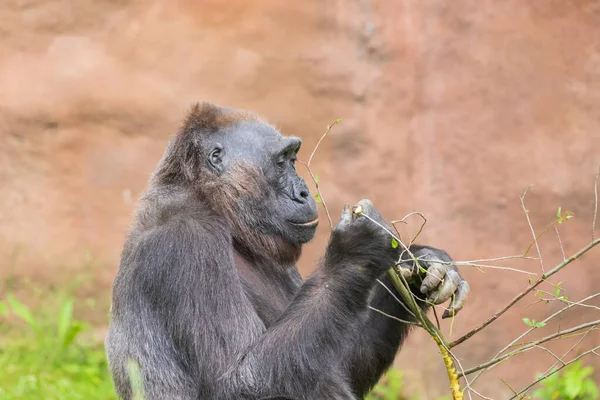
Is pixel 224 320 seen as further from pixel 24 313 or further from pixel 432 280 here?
pixel 24 313

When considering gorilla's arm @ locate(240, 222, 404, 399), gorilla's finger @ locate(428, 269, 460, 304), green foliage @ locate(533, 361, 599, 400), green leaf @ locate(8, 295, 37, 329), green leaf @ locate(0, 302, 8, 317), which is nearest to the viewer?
gorilla's arm @ locate(240, 222, 404, 399)

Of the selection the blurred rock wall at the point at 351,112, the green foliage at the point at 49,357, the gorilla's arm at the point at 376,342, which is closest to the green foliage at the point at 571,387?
the blurred rock wall at the point at 351,112

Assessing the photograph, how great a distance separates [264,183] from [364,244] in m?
0.76

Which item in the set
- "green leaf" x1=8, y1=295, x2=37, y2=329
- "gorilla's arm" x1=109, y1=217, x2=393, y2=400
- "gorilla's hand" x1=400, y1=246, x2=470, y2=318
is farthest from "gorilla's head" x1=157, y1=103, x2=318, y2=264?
"green leaf" x1=8, y1=295, x2=37, y2=329

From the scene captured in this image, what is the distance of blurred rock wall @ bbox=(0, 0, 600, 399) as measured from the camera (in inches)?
289

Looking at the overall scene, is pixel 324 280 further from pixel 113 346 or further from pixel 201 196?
pixel 113 346

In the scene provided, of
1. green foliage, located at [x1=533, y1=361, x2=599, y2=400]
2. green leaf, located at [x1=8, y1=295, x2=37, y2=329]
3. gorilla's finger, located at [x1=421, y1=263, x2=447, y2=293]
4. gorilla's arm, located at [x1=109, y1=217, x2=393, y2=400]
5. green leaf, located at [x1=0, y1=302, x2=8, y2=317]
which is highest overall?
gorilla's finger, located at [x1=421, y1=263, x2=447, y2=293]

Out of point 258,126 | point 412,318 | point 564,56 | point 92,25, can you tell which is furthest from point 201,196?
point 564,56

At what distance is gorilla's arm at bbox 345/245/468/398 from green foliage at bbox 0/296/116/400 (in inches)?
56.4

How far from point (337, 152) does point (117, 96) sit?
1.87 meters

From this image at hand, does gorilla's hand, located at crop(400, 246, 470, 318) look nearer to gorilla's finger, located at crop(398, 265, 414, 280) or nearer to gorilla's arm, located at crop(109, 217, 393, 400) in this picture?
gorilla's finger, located at crop(398, 265, 414, 280)

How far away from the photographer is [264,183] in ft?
15.1

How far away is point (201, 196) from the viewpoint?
4.52 meters

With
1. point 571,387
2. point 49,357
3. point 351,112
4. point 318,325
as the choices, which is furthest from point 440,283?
point 351,112
